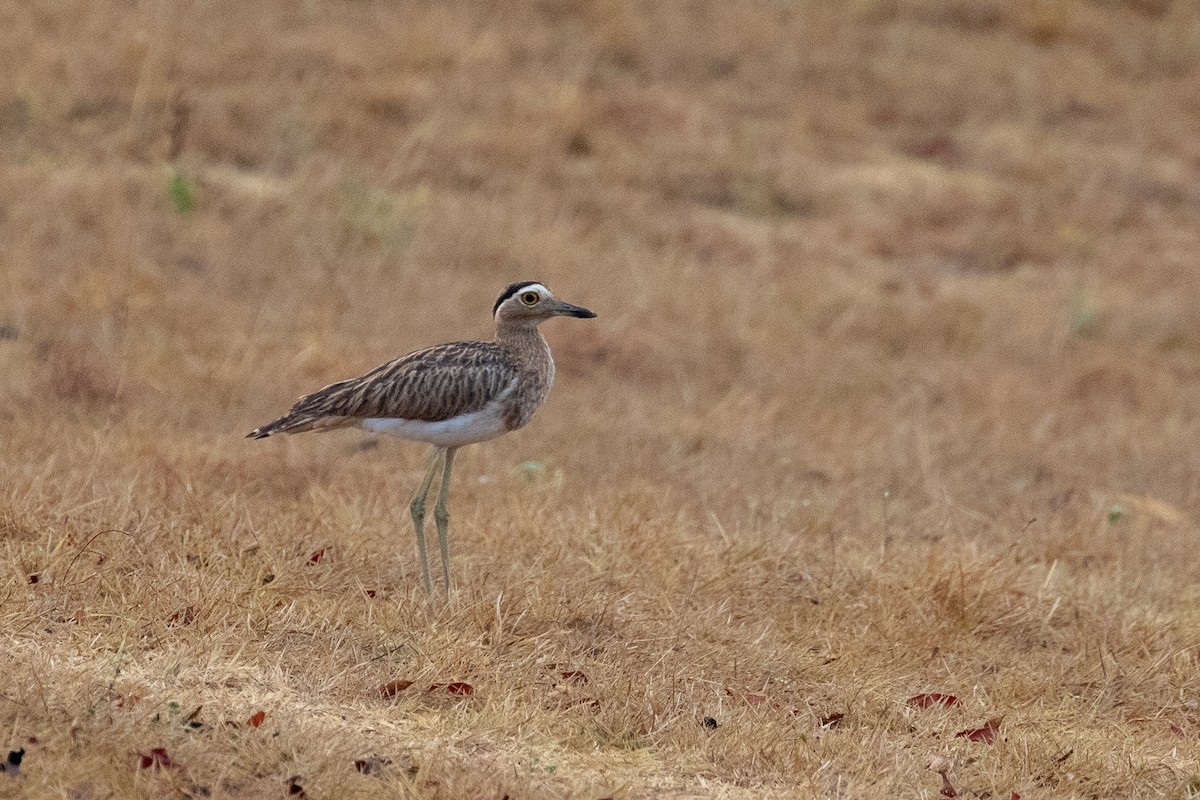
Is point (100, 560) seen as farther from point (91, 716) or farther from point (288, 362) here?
point (288, 362)

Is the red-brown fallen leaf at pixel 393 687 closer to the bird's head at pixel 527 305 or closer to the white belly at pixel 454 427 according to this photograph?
the white belly at pixel 454 427

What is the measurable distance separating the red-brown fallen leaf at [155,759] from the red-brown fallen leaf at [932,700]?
2.61 m

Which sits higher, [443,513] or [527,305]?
[527,305]

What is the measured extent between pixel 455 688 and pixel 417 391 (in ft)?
4.51

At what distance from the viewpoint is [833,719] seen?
18.3 ft

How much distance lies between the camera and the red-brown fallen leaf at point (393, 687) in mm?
5242

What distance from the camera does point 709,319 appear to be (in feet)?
36.6

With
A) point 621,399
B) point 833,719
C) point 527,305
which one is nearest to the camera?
point 833,719

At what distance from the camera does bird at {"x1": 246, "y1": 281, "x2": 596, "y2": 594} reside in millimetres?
6258

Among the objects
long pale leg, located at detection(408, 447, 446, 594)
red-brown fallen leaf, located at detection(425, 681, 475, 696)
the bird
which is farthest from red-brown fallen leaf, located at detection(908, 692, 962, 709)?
long pale leg, located at detection(408, 447, 446, 594)

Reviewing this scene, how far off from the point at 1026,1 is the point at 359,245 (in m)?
8.21

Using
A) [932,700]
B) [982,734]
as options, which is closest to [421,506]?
[932,700]

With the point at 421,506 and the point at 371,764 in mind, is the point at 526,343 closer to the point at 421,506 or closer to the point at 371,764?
the point at 421,506

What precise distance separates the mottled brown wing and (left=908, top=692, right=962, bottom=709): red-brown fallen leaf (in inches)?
74.2
